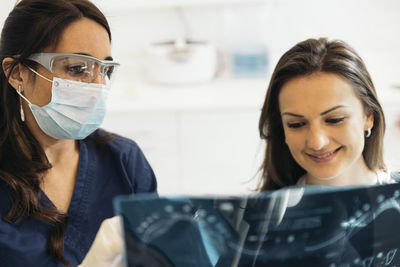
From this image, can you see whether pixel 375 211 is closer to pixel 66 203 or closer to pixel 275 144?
pixel 275 144

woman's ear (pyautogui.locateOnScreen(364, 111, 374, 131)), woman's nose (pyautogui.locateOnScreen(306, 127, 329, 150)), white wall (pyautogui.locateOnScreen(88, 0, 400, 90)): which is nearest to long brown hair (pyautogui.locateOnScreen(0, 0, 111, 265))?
woman's nose (pyautogui.locateOnScreen(306, 127, 329, 150))

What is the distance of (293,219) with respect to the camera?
1.99 ft

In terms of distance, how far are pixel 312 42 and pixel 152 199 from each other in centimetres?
76

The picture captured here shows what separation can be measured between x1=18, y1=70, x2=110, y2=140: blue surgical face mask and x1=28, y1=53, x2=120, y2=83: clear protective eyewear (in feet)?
0.05

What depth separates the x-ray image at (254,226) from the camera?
598 millimetres

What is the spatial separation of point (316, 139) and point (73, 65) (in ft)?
2.05

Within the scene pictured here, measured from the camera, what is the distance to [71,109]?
3.88 ft

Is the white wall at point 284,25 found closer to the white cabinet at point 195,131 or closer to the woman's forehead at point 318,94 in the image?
the white cabinet at point 195,131

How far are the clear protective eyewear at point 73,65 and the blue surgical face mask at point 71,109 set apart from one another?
0.02 m

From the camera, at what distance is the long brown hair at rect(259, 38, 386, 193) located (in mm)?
1106

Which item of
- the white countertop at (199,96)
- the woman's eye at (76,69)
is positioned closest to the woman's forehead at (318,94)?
the woman's eye at (76,69)

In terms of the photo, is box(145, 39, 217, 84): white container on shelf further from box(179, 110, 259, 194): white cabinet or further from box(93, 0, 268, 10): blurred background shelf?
box(179, 110, 259, 194): white cabinet

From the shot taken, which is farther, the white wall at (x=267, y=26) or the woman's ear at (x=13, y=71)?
the white wall at (x=267, y=26)

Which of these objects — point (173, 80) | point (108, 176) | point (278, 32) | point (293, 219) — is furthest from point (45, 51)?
point (278, 32)
